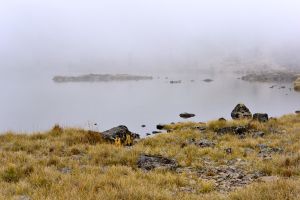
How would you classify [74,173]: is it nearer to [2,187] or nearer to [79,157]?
[2,187]

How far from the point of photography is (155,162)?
47.3 ft

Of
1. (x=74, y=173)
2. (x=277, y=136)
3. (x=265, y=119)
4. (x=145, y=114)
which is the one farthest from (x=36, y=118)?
(x=74, y=173)

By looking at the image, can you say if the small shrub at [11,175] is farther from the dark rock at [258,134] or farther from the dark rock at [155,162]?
the dark rock at [258,134]

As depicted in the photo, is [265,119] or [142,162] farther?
[265,119]

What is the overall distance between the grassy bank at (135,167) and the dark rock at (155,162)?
0.24 metres

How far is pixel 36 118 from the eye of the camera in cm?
6819

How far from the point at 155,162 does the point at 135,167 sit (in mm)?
1081

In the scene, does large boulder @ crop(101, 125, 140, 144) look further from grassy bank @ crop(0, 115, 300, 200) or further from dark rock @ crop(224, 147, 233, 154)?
dark rock @ crop(224, 147, 233, 154)

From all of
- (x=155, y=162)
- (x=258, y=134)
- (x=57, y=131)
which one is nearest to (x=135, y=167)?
(x=155, y=162)

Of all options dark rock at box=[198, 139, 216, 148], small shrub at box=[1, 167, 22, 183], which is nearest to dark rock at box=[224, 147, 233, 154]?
dark rock at box=[198, 139, 216, 148]

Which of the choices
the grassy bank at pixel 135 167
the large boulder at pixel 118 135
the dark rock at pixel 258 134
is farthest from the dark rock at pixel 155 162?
the dark rock at pixel 258 134

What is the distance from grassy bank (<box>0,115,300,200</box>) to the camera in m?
9.45

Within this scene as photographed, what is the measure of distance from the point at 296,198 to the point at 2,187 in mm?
7251

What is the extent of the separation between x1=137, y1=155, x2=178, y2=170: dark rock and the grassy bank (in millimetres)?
238
